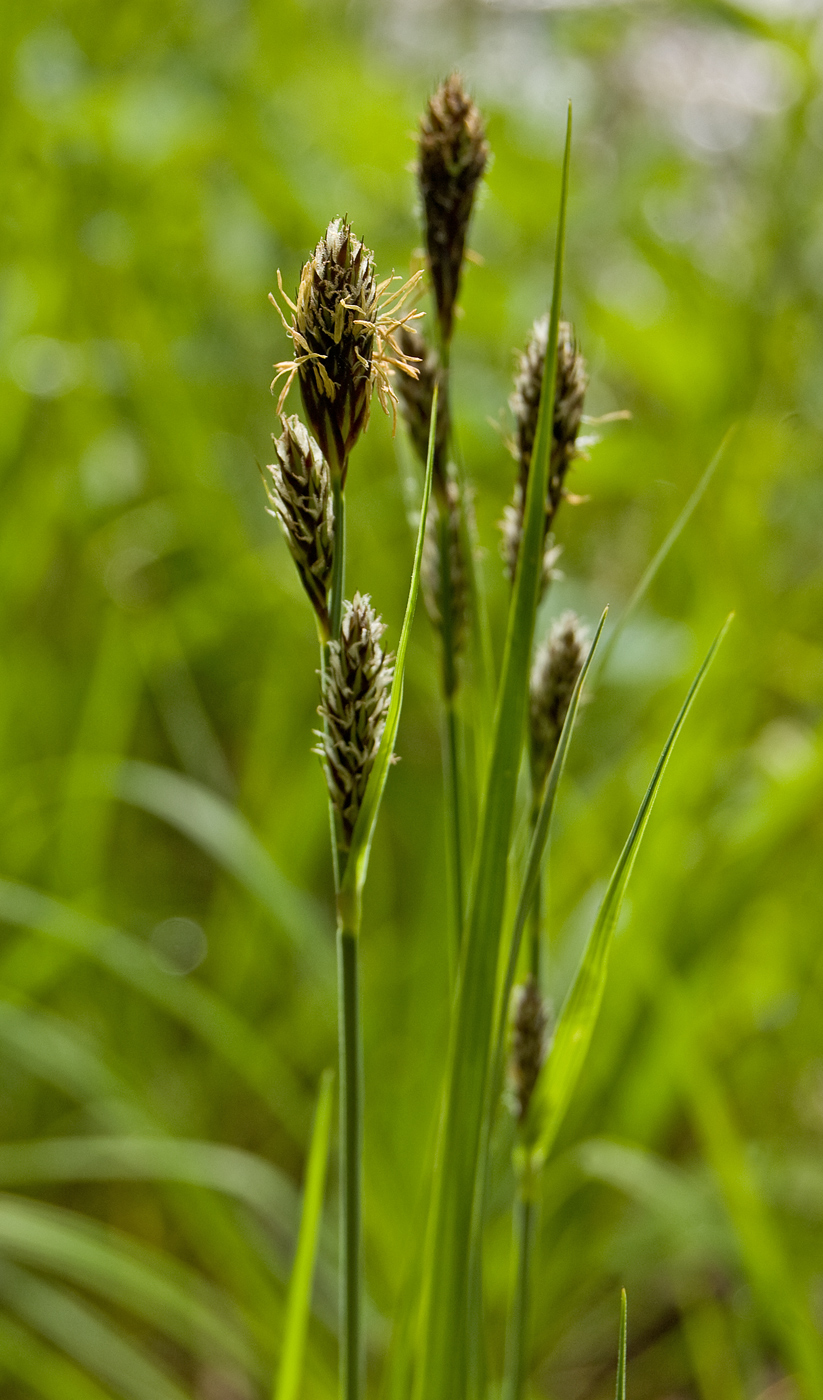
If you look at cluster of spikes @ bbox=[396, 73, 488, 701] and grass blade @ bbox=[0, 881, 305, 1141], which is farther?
grass blade @ bbox=[0, 881, 305, 1141]

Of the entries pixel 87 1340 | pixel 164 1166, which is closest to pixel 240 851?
pixel 164 1166

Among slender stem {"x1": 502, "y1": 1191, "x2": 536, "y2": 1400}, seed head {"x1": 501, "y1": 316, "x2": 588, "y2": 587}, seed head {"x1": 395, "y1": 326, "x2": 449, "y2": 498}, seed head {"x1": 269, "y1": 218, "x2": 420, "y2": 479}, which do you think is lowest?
slender stem {"x1": 502, "y1": 1191, "x2": 536, "y2": 1400}

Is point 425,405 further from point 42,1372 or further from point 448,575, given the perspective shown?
point 42,1372

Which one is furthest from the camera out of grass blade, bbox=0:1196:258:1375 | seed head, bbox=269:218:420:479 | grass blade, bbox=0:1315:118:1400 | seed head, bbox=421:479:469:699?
grass blade, bbox=0:1315:118:1400

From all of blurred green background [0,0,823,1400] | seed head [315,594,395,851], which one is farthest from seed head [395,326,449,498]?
blurred green background [0,0,823,1400]

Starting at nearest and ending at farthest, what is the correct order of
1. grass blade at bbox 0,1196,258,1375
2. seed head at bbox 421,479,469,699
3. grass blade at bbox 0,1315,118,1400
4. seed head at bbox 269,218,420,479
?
seed head at bbox 269,218,420,479 → seed head at bbox 421,479,469,699 → grass blade at bbox 0,1196,258,1375 → grass blade at bbox 0,1315,118,1400

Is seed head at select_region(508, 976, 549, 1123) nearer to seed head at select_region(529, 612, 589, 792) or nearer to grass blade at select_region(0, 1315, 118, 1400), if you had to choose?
seed head at select_region(529, 612, 589, 792)
